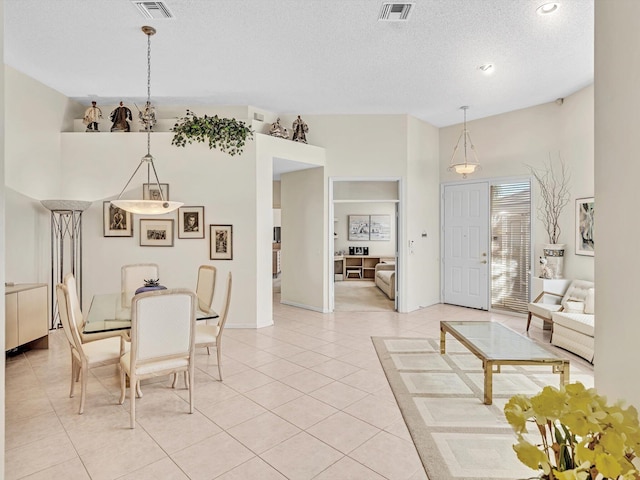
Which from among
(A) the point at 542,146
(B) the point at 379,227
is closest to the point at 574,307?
(A) the point at 542,146

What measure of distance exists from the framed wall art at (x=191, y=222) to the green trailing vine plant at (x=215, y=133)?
938 millimetres

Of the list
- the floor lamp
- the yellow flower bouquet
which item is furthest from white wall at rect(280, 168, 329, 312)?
the yellow flower bouquet

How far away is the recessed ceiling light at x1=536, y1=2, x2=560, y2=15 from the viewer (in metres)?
3.18

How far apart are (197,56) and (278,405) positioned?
3859 millimetres

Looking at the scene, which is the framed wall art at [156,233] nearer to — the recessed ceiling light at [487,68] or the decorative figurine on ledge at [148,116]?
the decorative figurine on ledge at [148,116]

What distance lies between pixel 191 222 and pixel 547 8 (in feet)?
15.6

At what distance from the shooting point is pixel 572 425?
825 mm

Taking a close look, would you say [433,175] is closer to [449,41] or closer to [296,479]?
[449,41]

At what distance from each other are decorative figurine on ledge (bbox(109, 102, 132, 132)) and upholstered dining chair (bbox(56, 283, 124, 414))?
10.5 ft

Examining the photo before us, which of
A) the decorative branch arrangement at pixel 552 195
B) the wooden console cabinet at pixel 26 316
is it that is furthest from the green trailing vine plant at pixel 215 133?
the decorative branch arrangement at pixel 552 195

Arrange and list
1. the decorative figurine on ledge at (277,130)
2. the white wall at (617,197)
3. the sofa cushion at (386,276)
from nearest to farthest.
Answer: the white wall at (617,197), the decorative figurine on ledge at (277,130), the sofa cushion at (386,276)

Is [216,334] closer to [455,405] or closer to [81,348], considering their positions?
[81,348]

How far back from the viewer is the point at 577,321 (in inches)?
159

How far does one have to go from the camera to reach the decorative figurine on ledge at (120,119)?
5285 mm
